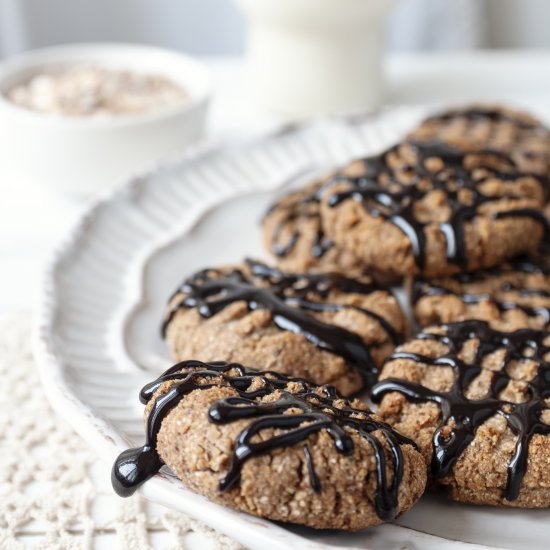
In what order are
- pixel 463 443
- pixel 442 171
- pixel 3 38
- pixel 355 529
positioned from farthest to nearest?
pixel 3 38
pixel 442 171
pixel 463 443
pixel 355 529

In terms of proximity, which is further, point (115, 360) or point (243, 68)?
point (243, 68)

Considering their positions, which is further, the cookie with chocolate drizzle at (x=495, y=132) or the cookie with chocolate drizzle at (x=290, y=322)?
the cookie with chocolate drizzle at (x=495, y=132)

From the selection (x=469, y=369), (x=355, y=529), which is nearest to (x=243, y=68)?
(x=469, y=369)

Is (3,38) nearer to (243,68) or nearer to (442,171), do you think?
(243,68)

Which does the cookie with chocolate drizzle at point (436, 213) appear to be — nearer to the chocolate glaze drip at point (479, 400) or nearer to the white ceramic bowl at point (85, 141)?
the chocolate glaze drip at point (479, 400)

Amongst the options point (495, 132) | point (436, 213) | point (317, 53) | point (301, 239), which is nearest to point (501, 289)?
point (436, 213)

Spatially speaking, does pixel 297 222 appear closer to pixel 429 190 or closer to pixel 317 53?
pixel 429 190

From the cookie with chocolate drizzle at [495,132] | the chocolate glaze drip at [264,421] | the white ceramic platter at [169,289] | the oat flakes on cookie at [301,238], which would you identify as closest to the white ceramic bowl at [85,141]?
the white ceramic platter at [169,289]
